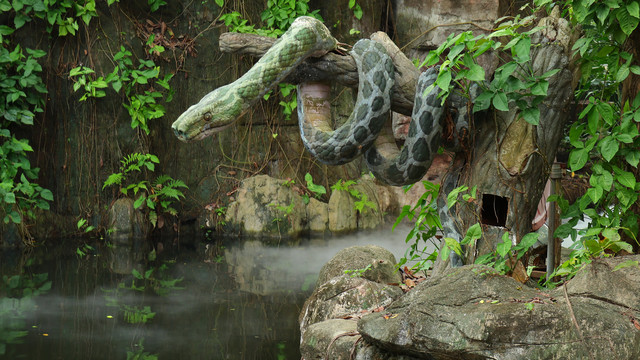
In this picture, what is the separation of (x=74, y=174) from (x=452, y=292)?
5.28 metres

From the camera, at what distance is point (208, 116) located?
2744 mm

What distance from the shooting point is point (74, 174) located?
663cm

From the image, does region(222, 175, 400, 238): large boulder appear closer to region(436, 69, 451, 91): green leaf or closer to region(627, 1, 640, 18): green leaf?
region(436, 69, 451, 91): green leaf

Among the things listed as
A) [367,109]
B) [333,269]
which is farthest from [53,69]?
[367,109]

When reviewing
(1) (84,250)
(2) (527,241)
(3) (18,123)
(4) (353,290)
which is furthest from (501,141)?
(3) (18,123)

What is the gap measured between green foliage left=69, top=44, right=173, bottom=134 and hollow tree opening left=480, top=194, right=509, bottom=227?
4370 mm

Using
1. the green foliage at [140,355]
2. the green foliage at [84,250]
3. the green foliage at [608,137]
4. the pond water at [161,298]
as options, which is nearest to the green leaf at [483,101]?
the green foliage at [608,137]

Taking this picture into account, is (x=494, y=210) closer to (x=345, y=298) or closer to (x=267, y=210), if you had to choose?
(x=345, y=298)

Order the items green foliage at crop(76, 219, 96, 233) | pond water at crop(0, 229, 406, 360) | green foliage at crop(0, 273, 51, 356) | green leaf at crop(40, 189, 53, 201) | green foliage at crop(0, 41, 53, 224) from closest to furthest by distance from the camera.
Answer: pond water at crop(0, 229, 406, 360), green foliage at crop(0, 273, 51, 356), green foliage at crop(0, 41, 53, 224), green leaf at crop(40, 189, 53, 201), green foliage at crop(76, 219, 96, 233)

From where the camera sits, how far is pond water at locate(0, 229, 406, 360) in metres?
3.51

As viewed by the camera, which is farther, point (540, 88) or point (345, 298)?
point (345, 298)

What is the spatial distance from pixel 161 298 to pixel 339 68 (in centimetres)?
225

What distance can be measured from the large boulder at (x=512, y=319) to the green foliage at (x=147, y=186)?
15.1 ft

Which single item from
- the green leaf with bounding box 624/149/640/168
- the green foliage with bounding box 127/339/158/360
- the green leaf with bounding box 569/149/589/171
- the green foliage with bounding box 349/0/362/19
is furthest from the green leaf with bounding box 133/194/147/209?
the green leaf with bounding box 624/149/640/168
